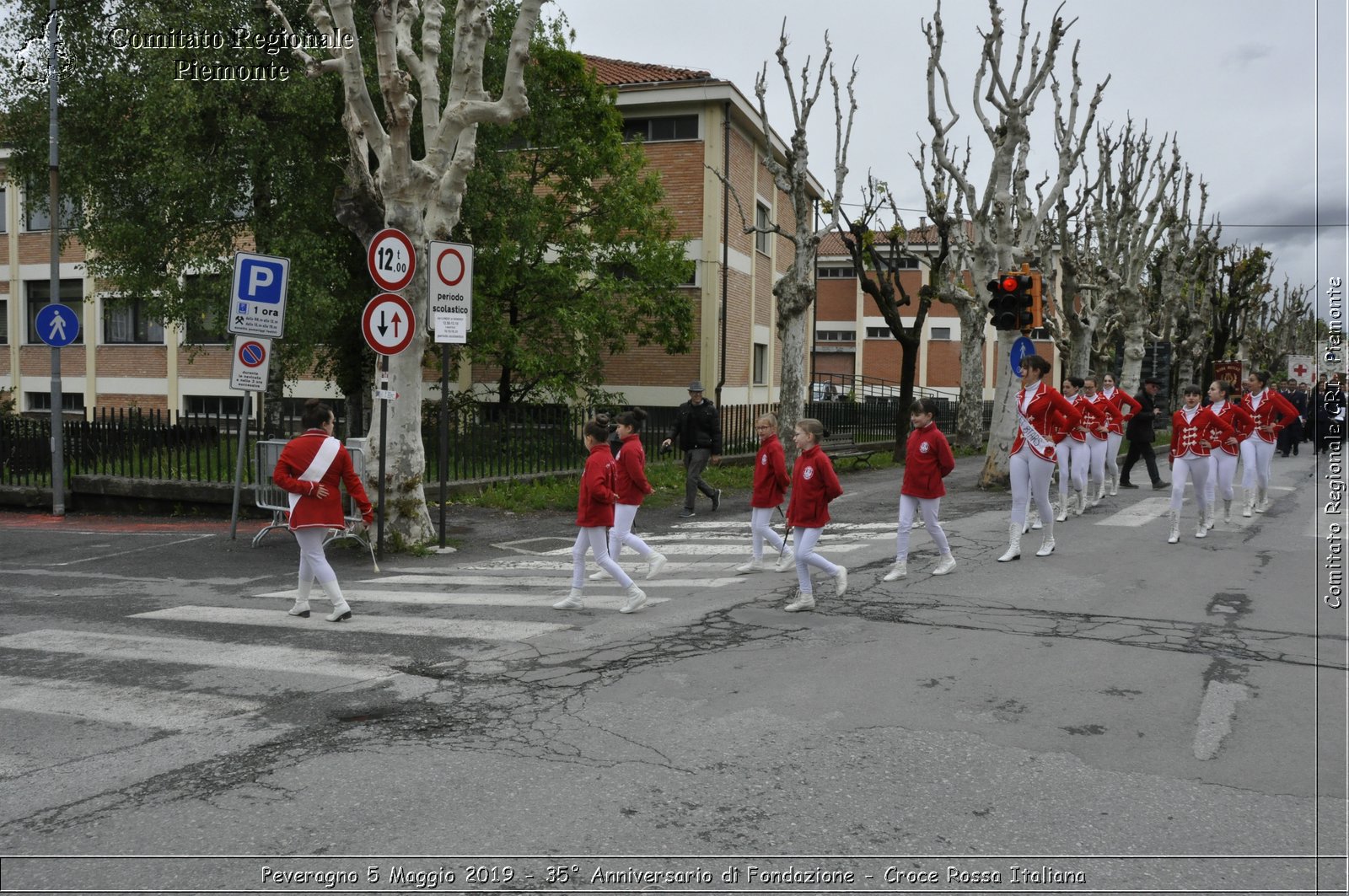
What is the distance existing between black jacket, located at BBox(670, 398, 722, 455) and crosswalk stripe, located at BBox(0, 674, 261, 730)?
9740 millimetres

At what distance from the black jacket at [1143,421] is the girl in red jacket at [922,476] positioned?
9.16 m

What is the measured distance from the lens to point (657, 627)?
7.93 m

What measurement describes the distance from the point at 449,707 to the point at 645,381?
23.3 m

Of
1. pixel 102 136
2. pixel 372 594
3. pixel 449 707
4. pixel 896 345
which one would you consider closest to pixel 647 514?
pixel 372 594

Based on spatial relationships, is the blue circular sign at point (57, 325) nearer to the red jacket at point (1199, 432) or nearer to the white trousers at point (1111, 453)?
the red jacket at point (1199, 432)

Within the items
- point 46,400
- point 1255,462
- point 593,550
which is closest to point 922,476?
point 593,550

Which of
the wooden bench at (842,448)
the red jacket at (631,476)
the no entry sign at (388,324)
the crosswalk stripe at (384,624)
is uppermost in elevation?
the no entry sign at (388,324)

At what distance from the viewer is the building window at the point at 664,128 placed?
28.6 m

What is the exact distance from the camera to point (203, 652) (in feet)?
24.0

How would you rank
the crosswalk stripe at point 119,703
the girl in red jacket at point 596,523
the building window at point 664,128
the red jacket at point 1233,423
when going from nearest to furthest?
1. the crosswalk stripe at point 119,703
2. the girl in red jacket at point 596,523
3. the red jacket at point 1233,423
4. the building window at point 664,128

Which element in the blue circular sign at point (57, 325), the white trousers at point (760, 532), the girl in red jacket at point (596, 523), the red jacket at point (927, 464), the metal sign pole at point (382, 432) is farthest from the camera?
the blue circular sign at point (57, 325)

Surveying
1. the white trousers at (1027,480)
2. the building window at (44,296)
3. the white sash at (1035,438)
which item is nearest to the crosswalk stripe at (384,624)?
the white trousers at (1027,480)

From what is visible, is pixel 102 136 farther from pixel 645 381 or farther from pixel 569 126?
pixel 645 381

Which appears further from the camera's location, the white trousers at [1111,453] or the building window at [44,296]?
the building window at [44,296]
